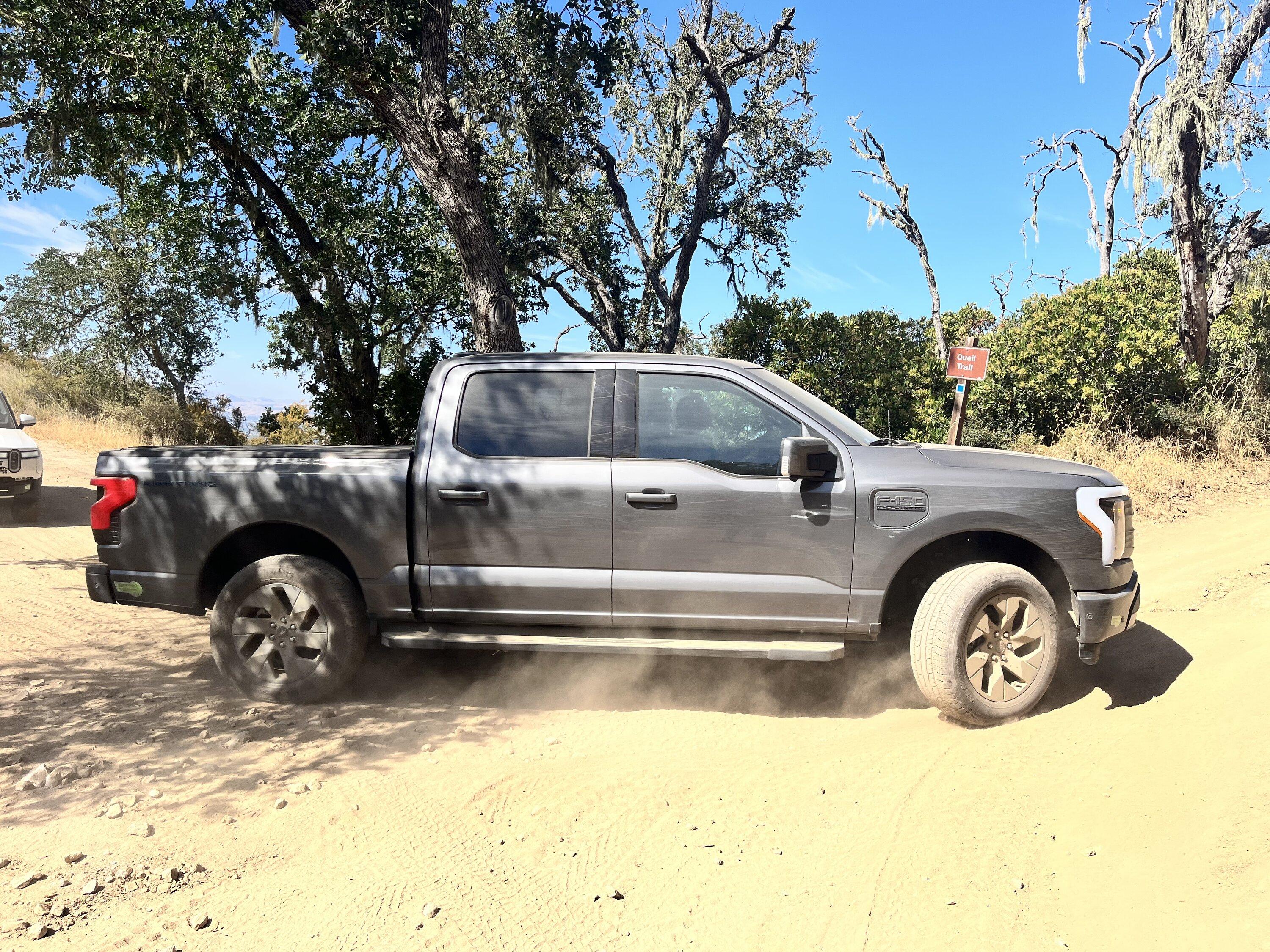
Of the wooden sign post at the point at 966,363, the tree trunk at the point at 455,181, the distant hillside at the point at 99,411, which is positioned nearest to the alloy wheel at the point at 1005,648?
the tree trunk at the point at 455,181

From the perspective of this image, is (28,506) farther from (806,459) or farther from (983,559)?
(983,559)

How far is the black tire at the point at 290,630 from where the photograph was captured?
4.64 meters

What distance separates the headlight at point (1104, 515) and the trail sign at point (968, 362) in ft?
20.3

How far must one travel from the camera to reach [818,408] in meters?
4.61

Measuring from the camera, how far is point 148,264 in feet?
64.4

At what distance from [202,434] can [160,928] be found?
1938 cm

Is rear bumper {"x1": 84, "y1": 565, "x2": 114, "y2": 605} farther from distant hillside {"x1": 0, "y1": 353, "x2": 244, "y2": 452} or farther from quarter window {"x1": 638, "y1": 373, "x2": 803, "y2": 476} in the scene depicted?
distant hillside {"x1": 0, "y1": 353, "x2": 244, "y2": 452}

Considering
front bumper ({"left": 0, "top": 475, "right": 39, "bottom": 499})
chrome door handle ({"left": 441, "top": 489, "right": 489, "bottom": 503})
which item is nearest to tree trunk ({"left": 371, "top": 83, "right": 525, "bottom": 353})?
chrome door handle ({"left": 441, "top": 489, "right": 489, "bottom": 503})

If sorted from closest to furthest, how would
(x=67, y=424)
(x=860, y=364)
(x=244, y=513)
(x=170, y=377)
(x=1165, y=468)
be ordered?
(x=244, y=513), (x=1165, y=468), (x=860, y=364), (x=67, y=424), (x=170, y=377)

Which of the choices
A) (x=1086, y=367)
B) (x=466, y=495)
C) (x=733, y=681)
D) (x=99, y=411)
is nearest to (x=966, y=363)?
(x=1086, y=367)

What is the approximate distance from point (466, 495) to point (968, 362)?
25.6ft

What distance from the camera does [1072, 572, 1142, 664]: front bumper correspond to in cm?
426

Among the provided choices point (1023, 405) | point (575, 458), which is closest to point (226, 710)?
point (575, 458)

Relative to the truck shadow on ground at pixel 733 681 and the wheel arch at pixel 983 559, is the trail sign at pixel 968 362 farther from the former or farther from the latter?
the wheel arch at pixel 983 559
